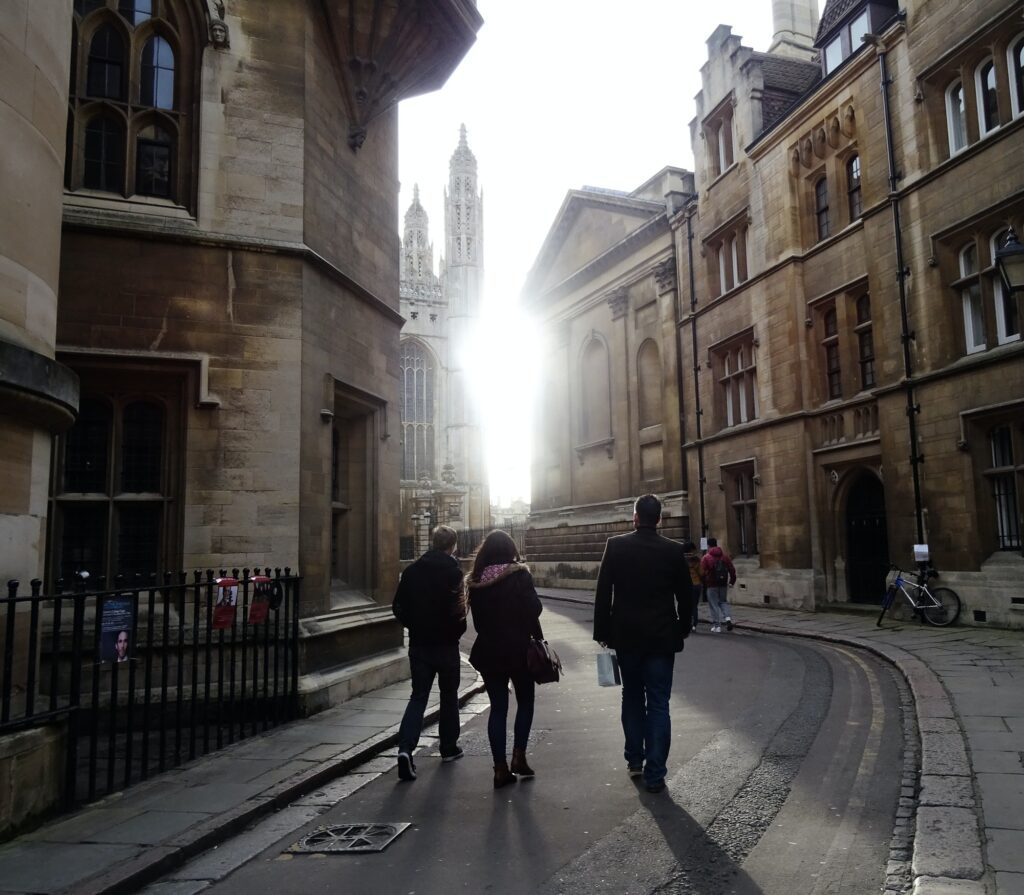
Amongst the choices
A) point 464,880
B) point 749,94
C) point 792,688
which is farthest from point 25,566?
point 749,94

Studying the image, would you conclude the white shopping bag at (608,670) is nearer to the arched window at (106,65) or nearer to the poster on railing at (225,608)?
the poster on railing at (225,608)

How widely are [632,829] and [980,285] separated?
13.2 m

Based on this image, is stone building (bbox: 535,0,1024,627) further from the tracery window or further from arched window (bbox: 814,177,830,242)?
A: the tracery window

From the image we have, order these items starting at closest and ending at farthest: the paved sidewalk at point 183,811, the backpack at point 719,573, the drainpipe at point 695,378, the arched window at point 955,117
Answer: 1. the paved sidewalk at point 183,811
2. the arched window at point 955,117
3. the backpack at point 719,573
4. the drainpipe at point 695,378

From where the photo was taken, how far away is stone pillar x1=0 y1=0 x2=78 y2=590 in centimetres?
523

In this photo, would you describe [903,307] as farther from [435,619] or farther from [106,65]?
[106,65]

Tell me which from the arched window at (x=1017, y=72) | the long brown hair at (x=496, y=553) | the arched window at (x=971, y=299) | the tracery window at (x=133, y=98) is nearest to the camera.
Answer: the long brown hair at (x=496, y=553)

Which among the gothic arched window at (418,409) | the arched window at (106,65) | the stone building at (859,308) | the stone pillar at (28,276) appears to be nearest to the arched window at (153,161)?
the arched window at (106,65)

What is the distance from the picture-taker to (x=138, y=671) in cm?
806

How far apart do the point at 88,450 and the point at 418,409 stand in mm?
61483

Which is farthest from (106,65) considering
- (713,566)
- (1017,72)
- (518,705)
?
(1017,72)

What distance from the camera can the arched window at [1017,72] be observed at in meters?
14.0

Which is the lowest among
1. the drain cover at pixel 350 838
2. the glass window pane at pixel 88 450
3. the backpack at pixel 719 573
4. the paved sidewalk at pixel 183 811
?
the drain cover at pixel 350 838

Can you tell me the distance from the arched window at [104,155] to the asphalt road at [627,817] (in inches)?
249
